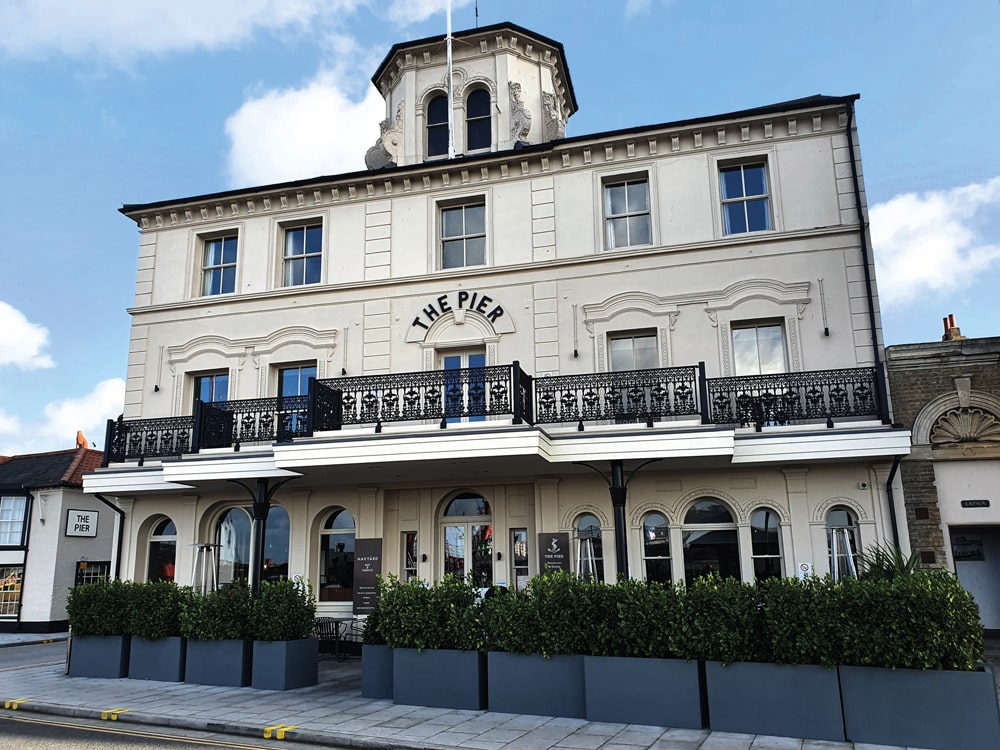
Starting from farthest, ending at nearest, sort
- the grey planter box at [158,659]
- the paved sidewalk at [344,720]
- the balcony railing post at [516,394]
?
the balcony railing post at [516,394]
the grey planter box at [158,659]
the paved sidewalk at [344,720]

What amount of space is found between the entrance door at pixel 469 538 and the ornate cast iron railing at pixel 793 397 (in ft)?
16.5

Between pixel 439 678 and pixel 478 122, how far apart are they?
13417 mm

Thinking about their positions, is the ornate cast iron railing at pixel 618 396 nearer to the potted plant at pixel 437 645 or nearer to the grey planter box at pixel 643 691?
the potted plant at pixel 437 645

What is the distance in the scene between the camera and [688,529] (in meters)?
14.7

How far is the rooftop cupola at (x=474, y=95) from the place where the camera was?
1905cm

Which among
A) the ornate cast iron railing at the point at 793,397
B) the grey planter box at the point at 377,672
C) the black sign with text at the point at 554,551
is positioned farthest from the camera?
the black sign with text at the point at 554,551

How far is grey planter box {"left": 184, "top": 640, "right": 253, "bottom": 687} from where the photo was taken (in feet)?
39.9

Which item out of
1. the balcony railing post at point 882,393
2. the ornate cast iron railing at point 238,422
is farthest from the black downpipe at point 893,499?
the ornate cast iron railing at point 238,422

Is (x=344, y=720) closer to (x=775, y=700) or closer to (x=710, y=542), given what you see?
(x=775, y=700)

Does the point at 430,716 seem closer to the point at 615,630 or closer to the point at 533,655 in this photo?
the point at 533,655

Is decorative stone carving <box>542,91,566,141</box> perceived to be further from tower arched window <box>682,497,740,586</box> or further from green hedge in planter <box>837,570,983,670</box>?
green hedge in planter <box>837,570,983,670</box>

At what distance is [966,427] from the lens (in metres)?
13.9

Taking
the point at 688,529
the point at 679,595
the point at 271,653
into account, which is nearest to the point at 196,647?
the point at 271,653

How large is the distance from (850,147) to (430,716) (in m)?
12.6
